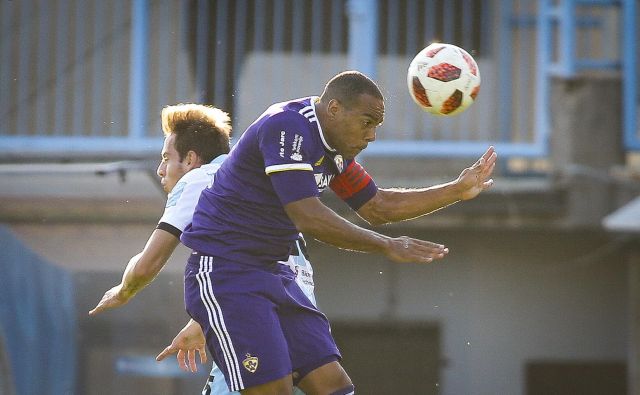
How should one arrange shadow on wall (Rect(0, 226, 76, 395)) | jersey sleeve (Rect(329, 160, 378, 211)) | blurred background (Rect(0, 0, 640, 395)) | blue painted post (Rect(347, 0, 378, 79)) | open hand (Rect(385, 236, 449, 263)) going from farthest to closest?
shadow on wall (Rect(0, 226, 76, 395)) → blurred background (Rect(0, 0, 640, 395)) → blue painted post (Rect(347, 0, 378, 79)) → jersey sleeve (Rect(329, 160, 378, 211)) → open hand (Rect(385, 236, 449, 263))

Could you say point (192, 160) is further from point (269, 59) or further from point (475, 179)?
point (269, 59)

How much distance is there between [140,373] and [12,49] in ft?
10.7

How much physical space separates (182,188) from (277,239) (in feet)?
2.49

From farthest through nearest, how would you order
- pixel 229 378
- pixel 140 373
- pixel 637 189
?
pixel 140 373
pixel 637 189
pixel 229 378

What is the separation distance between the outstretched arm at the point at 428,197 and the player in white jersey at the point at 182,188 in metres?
0.47

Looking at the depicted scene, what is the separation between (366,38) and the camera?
38.0 ft

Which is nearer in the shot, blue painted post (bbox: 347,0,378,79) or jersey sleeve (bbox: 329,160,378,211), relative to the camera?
jersey sleeve (bbox: 329,160,378,211)

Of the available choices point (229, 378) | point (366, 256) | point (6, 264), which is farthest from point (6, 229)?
point (229, 378)

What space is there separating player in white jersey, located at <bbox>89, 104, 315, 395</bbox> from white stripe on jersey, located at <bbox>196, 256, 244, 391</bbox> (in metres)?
0.49

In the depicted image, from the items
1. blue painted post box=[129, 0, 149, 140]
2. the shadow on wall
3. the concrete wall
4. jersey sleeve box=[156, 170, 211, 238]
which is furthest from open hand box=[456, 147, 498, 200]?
the shadow on wall

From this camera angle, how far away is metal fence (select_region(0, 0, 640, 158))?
11.6 m

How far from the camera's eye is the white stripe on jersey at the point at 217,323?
6.12 meters

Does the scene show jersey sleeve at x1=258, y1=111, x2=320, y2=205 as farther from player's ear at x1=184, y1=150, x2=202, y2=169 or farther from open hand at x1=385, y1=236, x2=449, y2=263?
player's ear at x1=184, y1=150, x2=202, y2=169

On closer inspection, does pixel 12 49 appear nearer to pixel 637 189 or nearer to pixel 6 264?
pixel 6 264
